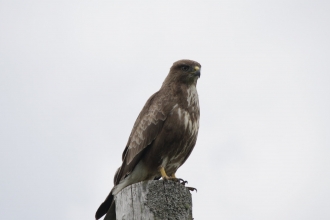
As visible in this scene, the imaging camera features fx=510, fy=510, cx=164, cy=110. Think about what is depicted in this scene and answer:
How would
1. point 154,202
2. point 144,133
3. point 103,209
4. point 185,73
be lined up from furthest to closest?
1. point 185,73
2. point 144,133
3. point 103,209
4. point 154,202

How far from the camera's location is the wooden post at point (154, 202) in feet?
12.7

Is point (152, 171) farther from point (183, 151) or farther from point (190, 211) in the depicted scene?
point (190, 211)

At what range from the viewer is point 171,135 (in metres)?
6.11

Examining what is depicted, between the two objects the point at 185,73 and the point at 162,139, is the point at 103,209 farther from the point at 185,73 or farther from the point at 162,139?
the point at 185,73

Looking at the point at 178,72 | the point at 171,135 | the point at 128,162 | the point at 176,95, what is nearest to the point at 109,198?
the point at 128,162

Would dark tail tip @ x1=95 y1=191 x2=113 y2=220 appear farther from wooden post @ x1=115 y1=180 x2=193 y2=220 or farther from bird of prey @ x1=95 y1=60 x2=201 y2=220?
wooden post @ x1=115 y1=180 x2=193 y2=220

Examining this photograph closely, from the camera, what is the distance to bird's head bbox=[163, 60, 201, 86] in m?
6.70

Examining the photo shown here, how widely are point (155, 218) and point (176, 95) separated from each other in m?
2.81

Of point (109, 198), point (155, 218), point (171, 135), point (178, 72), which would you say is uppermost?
point (178, 72)

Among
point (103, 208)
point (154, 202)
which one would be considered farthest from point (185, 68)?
point (154, 202)

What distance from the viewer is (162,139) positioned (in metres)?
6.10

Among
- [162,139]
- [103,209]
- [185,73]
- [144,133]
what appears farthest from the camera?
[185,73]

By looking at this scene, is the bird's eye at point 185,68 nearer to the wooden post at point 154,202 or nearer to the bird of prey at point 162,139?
the bird of prey at point 162,139

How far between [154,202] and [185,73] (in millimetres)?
3078
